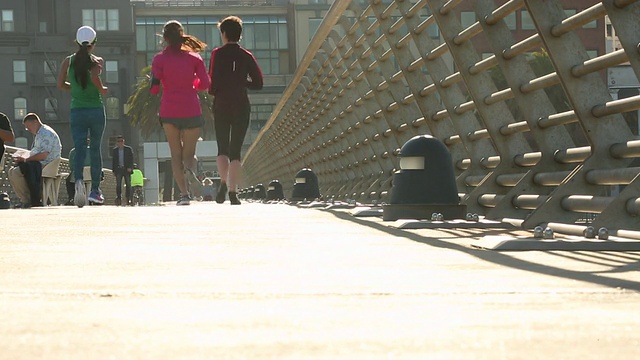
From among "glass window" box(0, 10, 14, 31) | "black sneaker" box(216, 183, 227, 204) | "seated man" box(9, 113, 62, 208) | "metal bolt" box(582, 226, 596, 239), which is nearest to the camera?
"metal bolt" box(582, 226, 596, 239)

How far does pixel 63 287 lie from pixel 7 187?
21741mm

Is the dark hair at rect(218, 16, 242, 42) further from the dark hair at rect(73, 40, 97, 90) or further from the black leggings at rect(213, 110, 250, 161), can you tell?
the dark hair at rect(73, 40, 97, 90)

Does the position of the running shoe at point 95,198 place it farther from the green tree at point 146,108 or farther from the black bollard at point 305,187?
the green tree at point 146,108

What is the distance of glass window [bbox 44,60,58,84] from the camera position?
9150cm

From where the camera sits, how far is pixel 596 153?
17.4 ft

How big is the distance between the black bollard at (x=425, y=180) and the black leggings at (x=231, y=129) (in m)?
6.87

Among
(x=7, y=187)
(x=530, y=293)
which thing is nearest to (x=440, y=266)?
(x=530, y=293)

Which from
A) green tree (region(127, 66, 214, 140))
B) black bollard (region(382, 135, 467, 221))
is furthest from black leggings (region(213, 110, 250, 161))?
green tree (region(127, 66, 214, 140))

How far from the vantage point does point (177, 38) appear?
43.5ft

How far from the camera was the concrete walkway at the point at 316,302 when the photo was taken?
1729 mm

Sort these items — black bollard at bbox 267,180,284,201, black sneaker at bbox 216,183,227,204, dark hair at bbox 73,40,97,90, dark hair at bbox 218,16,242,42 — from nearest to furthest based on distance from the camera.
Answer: dark hair at bbox 218,16,242,42
black sneaker at bbox 216,183,227,204
dark hair at bbox 73,40,97,90
black bollard at bbox 267,180,284,201

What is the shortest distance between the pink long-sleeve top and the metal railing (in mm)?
1525

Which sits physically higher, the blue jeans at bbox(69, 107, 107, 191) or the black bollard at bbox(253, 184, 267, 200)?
the blue jeans at bbox(69, 107, 107, 191)

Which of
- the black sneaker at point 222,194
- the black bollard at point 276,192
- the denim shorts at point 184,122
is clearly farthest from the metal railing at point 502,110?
the black bollard at point 276,192
